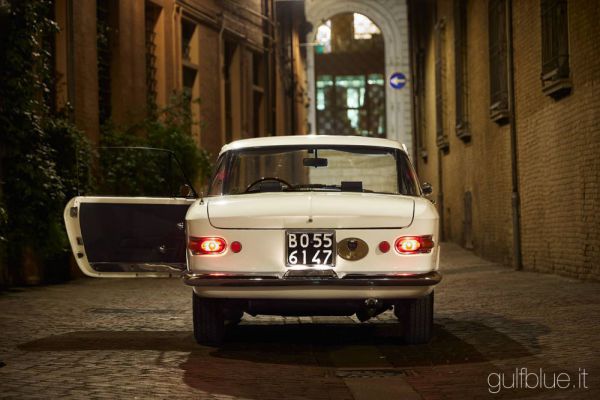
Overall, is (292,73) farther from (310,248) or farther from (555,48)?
(310,248)

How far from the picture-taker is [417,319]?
27.9 ft

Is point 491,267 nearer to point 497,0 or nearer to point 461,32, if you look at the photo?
point 497,0

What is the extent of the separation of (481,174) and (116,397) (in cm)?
1716

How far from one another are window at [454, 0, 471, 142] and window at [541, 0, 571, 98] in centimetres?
778

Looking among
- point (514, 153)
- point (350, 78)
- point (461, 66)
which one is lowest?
point (514, 153)

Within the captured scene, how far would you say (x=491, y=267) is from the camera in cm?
1970

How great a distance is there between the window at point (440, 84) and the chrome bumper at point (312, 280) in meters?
20.2

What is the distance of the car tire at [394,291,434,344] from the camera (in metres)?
8.42

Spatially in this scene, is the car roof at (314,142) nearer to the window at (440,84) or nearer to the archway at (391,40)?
the window at (440,84)

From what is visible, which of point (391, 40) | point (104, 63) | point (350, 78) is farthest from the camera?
point (350, 78)

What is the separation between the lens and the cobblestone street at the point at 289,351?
6.71 m

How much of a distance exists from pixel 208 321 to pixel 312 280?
1.27 meters

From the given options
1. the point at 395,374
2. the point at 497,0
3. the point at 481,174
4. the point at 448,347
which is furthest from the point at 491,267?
the point at 395,374

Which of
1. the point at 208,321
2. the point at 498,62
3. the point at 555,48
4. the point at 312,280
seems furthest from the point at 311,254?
the point at 498,62
